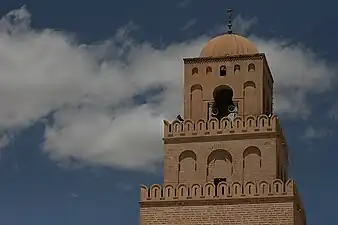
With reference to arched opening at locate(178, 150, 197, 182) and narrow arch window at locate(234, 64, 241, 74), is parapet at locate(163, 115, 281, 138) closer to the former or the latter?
arched opening at locate(178, 150, 197, 182)

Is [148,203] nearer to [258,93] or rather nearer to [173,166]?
[173,166]

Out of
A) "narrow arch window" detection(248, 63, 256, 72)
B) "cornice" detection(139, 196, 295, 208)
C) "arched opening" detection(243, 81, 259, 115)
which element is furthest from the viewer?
"narrow arch window" detection(248, 63, 256, 72)

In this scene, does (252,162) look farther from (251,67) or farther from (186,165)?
(251,67)

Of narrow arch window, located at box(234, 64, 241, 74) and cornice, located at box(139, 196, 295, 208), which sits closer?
cornice, located at box(139, 196, 295, 208)

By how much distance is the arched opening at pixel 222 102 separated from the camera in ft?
78.7

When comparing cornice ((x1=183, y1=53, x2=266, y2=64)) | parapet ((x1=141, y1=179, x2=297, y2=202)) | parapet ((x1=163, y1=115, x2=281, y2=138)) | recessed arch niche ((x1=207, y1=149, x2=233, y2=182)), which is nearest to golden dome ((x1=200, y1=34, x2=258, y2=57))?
cornice ((x1=183, y1=53, x2=266, y2=64))

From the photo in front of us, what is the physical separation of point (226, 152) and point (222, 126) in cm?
72

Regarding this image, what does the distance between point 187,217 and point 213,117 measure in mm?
3150

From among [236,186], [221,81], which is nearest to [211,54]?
[221,81]

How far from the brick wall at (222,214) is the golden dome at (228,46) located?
15.4ft

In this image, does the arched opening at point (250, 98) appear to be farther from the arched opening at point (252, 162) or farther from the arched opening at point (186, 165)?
the arched opening at point (186, 165)

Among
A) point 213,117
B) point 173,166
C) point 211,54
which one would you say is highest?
point 211,54

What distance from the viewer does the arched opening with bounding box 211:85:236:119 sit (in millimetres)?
23984

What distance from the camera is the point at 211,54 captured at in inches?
959
